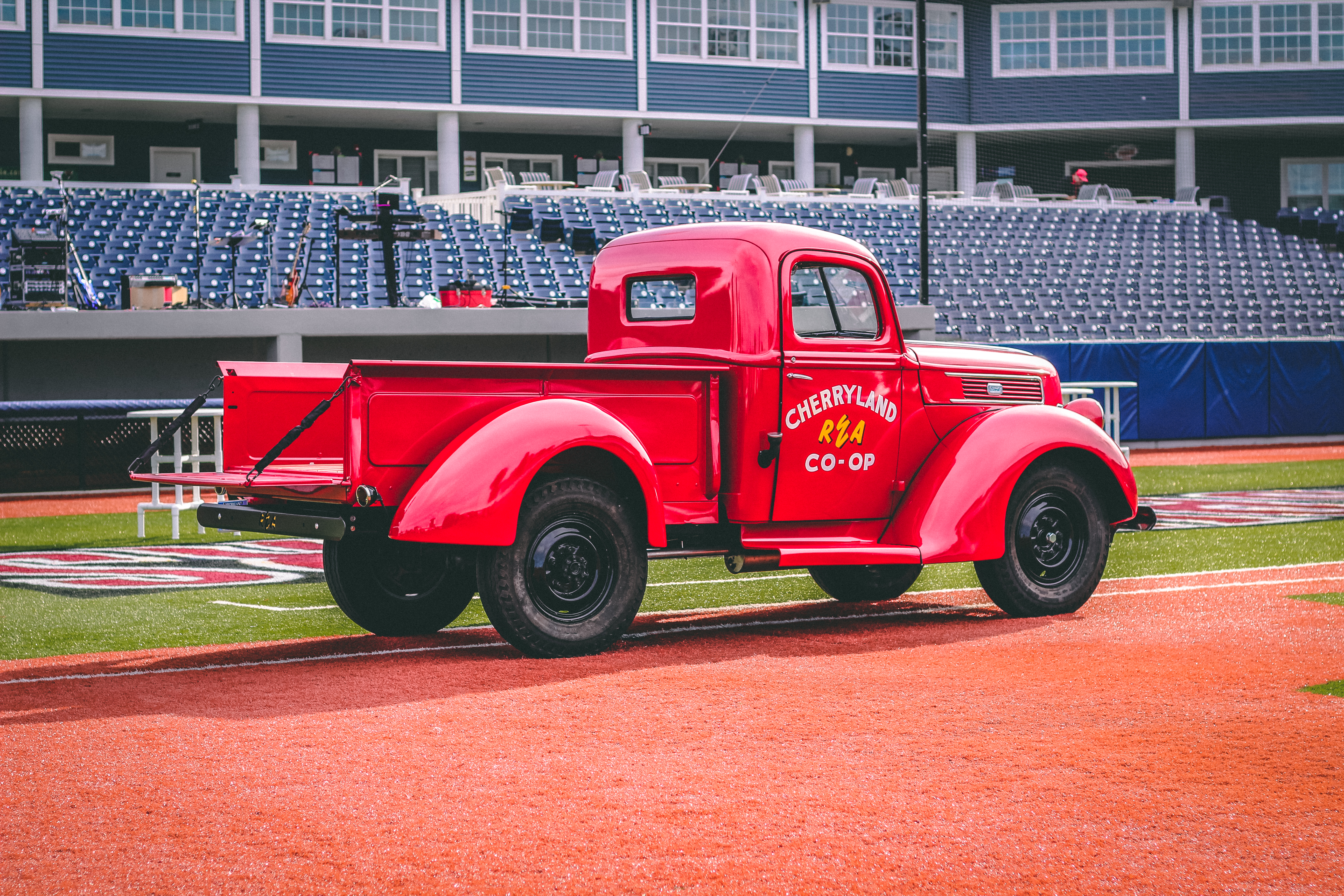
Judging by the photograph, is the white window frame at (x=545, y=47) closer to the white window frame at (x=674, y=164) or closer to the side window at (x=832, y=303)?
the white window frame at (x=674, y=164)

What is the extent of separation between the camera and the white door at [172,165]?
129 feet

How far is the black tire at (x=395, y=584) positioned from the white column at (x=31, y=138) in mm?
29804

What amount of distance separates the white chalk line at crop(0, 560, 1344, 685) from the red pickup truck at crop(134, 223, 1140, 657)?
1.38 ft

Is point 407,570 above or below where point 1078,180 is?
below

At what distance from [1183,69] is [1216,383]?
58.5 feet

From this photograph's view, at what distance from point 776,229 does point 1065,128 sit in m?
38.8

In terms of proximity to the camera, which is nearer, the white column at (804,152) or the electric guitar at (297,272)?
the electric guitar at (297,272)

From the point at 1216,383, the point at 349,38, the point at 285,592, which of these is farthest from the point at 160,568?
the point at 349,38

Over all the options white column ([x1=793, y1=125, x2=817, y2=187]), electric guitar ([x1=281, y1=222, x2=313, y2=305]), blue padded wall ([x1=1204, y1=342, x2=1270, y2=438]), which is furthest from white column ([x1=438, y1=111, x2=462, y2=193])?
blue padded wall ([x1=1204, y1=342, x2=1270, y2=438])

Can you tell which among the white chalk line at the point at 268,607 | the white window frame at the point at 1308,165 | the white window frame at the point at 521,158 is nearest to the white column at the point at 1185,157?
the white window frame at the point at 1308,165

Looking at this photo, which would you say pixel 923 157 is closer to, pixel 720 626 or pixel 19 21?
pixel 720 626

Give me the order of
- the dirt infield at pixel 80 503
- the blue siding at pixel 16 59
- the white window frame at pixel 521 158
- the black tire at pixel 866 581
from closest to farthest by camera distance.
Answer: the black tire at pixel 866 581 < the dirt infield at pixel 80 503 < the blue siding at pixel 16 59 < the white window frame at pixel 521 158

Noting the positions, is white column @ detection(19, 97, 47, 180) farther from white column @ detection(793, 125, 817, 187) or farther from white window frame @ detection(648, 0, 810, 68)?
white column @ detection(793, 125, 817, 187)

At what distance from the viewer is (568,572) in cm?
819
